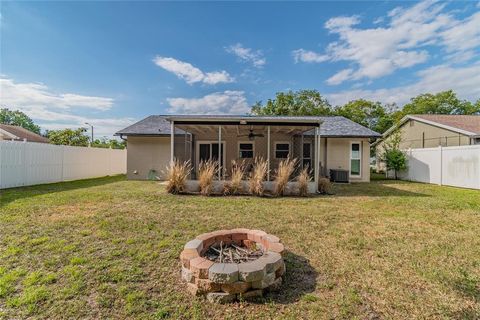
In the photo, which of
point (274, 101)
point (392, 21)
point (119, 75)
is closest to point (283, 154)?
point (392, 21)

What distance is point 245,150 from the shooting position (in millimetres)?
13758

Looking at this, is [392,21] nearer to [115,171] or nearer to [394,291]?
[394,291]

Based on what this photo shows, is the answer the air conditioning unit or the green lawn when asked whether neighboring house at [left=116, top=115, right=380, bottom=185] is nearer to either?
the air conditioning unit

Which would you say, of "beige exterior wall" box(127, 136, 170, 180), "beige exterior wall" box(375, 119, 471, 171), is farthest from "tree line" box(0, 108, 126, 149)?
"beige exterior wall" box(375, 119, 471, 171)

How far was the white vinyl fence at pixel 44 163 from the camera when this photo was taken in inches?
326

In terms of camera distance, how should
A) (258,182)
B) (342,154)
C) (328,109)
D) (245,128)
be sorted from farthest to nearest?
(328,109)
(342,154)
(245,128)
(258,182)

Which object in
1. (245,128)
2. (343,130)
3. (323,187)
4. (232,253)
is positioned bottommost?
(232,253)

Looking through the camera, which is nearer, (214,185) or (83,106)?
(214,185)

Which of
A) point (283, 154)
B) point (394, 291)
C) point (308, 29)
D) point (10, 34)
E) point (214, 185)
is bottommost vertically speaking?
point (394, 291)

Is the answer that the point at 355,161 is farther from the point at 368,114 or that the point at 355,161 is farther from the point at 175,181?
the point at 368,114

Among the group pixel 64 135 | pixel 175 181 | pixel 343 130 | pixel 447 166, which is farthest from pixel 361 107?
pixel 64 135

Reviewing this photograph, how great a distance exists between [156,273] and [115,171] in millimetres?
15928

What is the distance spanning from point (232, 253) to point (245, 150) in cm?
1093

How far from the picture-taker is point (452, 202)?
6902mm
